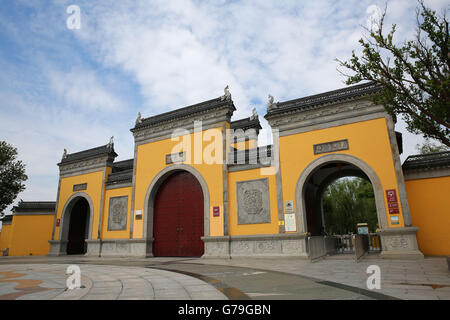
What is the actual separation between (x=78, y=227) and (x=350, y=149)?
713 inches

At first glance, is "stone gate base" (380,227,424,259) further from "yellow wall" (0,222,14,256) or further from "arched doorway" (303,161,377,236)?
"yellow wall" (0,222,14,256)

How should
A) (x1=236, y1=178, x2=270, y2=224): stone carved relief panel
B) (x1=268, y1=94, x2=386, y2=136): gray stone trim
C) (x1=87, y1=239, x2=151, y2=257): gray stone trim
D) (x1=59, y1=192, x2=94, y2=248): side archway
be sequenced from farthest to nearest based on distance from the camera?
(x1=59, y1=192, x2=94, y2=248): side archway
(x1=87, y1=239, x2=151, y2=257): gray stone trim
(x1=236, y1=178, x2=270, y2=224): stone carved relief panel
(x1=268, y1=94, x2=386, y2=136): gray stone trim

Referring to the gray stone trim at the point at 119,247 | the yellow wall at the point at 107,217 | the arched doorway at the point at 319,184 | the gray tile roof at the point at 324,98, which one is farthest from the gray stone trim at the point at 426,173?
the yellow wall at the point at 107,217

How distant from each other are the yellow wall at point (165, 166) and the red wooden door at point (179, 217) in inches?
32.2

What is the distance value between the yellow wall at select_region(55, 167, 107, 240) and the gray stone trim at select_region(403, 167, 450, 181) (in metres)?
15.9

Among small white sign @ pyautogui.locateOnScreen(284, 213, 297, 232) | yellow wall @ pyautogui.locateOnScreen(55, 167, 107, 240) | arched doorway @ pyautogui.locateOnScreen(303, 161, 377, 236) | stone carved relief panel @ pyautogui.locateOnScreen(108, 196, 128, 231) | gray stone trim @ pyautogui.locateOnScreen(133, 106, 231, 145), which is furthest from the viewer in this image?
yellow wall @ pyautogui.locateOnScreen(55, 167, 107, 240)

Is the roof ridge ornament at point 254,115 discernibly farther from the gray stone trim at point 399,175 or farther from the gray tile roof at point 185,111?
the gray stone trim at point 399,175

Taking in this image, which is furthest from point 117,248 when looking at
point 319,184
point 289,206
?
point 319,184

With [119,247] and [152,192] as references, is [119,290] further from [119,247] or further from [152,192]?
[119,247]

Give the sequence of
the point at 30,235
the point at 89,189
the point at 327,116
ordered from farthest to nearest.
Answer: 1. the point at 30,235
2. the point at 89,189
3. the point at 327,116

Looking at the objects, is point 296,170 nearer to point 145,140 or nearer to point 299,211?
point 299,211

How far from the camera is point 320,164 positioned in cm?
1168

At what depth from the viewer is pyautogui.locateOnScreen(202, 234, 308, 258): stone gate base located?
11.2 m

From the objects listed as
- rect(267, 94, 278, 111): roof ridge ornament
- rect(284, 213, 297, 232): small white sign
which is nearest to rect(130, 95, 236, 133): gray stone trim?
rect(267, 94, 278, 111): roof ridge ornament
